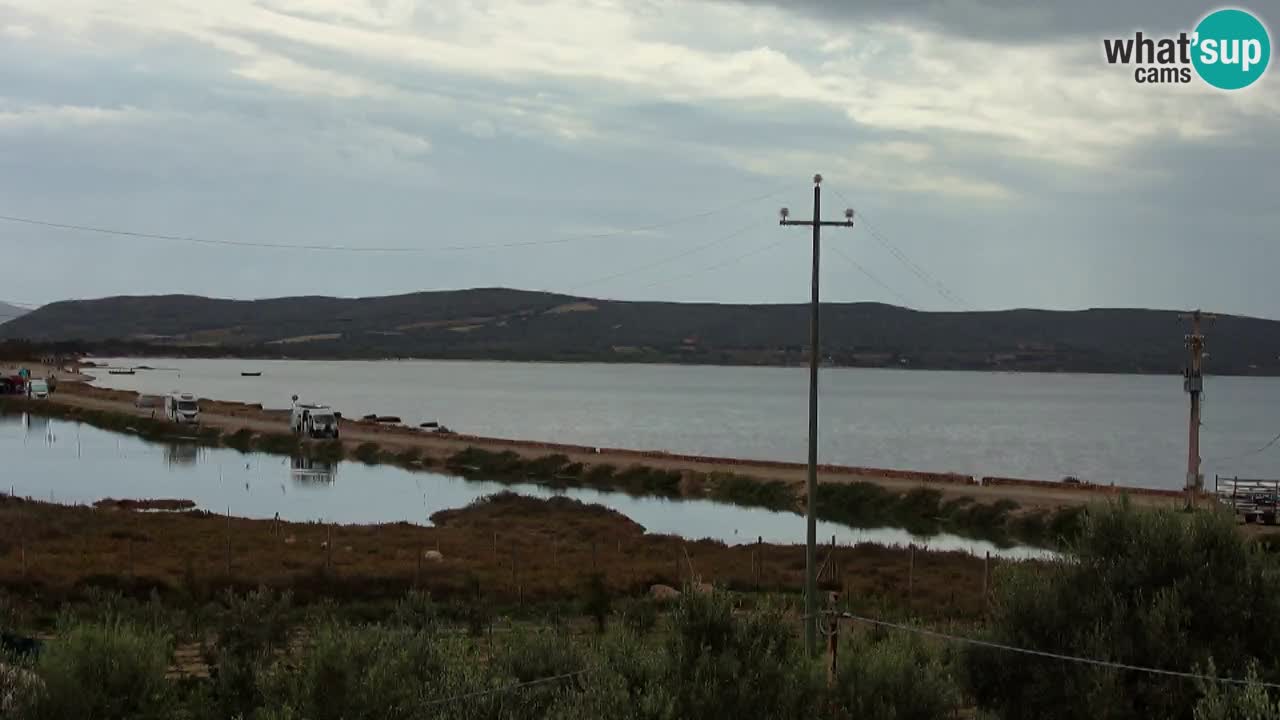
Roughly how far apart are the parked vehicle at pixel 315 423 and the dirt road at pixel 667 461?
4.49 feet

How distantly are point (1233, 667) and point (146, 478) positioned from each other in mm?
59188

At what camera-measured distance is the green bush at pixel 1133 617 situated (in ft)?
43.6

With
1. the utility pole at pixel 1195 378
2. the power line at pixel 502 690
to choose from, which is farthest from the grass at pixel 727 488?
the power line at pixel 502 690

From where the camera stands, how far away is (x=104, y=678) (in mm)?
13320

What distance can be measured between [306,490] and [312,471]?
377 inches

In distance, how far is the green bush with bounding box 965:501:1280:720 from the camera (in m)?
13.3

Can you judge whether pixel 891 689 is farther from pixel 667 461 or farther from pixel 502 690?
pixel 667 461

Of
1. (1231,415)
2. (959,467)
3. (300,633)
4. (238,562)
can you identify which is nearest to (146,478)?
(238,562)

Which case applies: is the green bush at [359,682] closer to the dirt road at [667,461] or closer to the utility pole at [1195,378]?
the dirt road at [667,461]

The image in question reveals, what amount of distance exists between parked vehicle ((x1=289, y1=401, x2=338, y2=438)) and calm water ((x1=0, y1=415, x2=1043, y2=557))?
4591 mm

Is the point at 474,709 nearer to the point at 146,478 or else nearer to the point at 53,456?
the point at 146,478

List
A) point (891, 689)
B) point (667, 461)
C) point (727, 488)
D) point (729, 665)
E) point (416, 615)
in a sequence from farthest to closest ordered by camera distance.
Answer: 1. point (667, 461)
2. point (727, 488)
3. point (416, 615)
4. point (891, 689)
5. point (729, 665)

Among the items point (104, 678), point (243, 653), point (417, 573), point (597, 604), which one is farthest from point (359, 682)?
point (417, 573)

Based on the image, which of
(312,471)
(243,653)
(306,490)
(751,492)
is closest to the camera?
(243,653)
